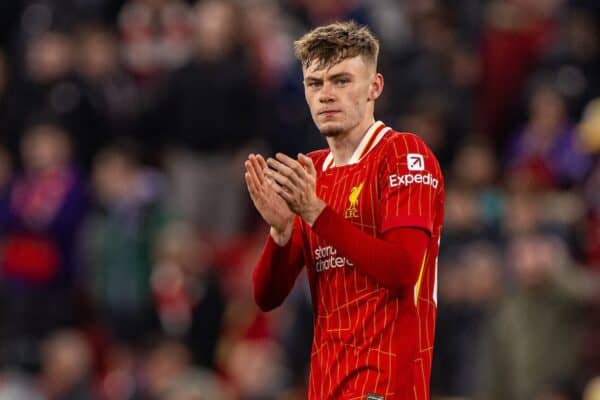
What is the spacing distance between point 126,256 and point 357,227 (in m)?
8.43

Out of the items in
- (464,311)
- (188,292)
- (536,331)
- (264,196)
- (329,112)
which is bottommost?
(536,331)

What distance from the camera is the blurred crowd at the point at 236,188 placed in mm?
12852

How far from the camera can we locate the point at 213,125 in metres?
15.2

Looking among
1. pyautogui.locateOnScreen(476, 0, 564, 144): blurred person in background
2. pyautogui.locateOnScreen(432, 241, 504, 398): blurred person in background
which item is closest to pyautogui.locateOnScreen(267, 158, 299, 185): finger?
pyautogui.locateOnScreen(432, 241, 504, 398): blurred person in background

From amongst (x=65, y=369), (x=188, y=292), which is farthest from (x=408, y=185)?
(x=65, y=369)

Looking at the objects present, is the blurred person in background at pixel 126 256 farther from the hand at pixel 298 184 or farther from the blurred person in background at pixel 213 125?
the hand at pixel 298 184

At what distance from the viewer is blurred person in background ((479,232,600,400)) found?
12.2 m

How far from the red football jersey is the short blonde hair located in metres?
0.34

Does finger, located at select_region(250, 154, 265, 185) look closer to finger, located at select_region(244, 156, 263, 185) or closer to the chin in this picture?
finger, located at select_region(244, 156, 263, 185)

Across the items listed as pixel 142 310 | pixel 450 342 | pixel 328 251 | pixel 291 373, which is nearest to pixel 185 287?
pixel 142 310

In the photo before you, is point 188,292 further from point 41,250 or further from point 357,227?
point 357,227

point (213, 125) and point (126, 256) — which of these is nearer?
point (126, 256)

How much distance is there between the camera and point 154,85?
16.2 metres

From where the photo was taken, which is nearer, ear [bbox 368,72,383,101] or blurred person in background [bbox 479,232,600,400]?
ear [bbox 368,72,383,101]
